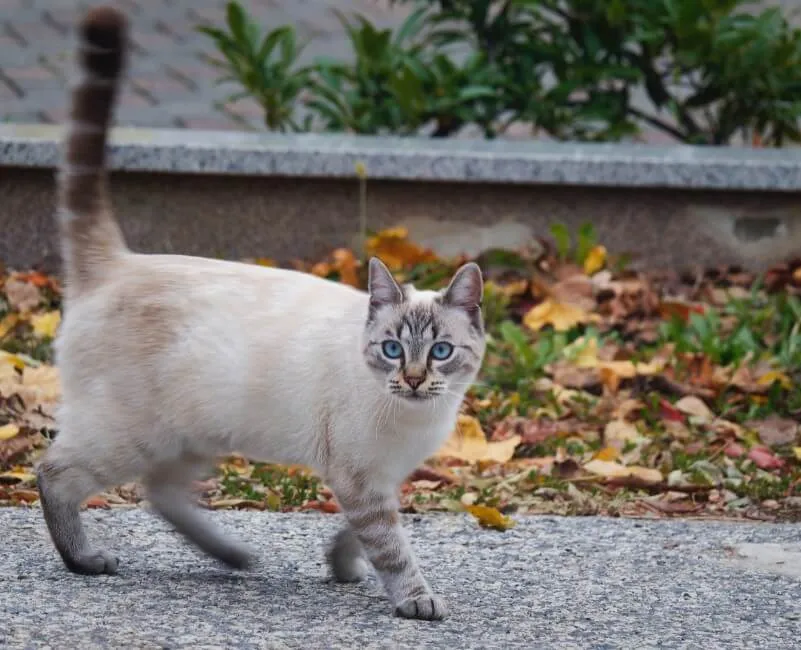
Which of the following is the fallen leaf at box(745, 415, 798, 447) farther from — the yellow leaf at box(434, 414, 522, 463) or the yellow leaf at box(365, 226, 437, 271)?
the yellow leaf at box(365, 226, 437, 271)

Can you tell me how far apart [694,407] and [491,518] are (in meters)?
1.32

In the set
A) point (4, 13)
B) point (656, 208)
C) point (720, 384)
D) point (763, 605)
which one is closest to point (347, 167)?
point (656, 208)

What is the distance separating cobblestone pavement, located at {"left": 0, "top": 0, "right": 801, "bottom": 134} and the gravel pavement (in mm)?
3943

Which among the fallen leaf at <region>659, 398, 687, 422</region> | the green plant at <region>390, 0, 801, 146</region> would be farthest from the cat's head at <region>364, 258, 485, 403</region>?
the green plant at <region>390, 0, 801, 146</region>

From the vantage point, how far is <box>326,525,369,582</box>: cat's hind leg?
11.3ft

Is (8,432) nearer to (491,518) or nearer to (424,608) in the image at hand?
(491,518)

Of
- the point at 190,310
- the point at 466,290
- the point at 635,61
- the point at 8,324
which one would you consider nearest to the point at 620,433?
the point at 466,290

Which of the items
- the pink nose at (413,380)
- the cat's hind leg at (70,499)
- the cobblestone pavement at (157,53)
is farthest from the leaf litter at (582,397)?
the cobblestone pavement at (157,53)

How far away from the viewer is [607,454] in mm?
4586

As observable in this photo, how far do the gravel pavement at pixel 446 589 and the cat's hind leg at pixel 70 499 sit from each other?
0.15ft

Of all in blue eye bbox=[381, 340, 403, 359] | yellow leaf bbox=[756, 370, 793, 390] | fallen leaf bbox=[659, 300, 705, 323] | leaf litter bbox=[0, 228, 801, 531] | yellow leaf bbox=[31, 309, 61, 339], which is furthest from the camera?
fallen leaf bbox=[659, 300, 705, 323]

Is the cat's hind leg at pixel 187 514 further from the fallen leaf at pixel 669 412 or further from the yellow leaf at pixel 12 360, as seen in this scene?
the fallen leaf at pixel 669 412

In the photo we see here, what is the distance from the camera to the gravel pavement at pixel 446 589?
3.00 meters

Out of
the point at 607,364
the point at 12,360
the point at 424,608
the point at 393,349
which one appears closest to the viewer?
the point at 424,608
